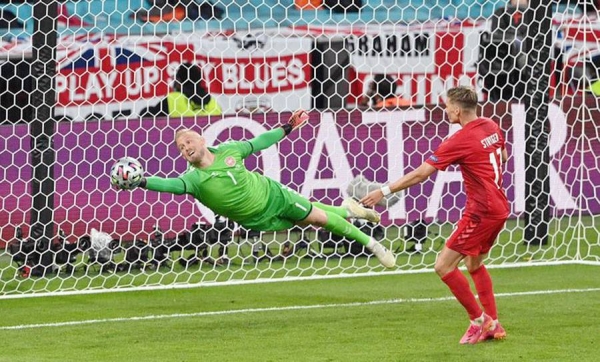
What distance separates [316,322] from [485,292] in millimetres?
1585

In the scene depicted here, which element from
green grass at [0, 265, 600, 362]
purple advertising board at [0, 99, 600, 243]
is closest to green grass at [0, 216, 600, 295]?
purple advertising board at [0, 99, 600, 243]

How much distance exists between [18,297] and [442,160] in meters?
4.67

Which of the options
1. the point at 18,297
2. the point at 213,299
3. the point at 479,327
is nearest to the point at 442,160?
the point at 479,327

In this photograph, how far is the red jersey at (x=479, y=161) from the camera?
966cm

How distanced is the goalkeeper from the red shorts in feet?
5.25

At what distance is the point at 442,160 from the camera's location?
9609 mm

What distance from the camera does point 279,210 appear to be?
37.2ft

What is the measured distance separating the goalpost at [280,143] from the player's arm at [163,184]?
2555 mm

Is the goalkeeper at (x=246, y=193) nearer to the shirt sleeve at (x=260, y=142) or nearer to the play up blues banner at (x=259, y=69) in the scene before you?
the shirt sleeve at (x=260, y=142)

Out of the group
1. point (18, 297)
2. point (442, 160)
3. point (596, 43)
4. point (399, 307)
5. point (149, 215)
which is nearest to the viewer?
point (442, 160)

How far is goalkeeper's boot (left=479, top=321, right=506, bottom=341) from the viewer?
387 inches

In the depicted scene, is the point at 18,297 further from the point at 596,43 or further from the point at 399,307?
the point at 596,43

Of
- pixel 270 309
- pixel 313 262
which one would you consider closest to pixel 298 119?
pixel 270 309

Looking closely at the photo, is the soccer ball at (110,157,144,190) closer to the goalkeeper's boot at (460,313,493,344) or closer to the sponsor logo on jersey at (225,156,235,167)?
the sponsor logo on jersey at (225,156,235,167)
